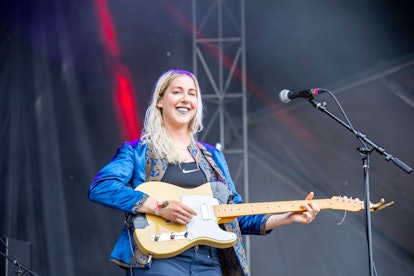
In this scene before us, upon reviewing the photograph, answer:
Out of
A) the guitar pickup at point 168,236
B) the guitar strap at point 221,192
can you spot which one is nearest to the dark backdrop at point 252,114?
the guitar strap at point 221,192

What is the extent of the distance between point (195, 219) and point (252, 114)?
11.2 feet

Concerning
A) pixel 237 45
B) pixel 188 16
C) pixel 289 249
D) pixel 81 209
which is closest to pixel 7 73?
pixel 81 209

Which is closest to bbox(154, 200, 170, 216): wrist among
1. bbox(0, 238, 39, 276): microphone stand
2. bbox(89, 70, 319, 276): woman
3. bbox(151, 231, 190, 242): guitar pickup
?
bbox(89, 70, 319, 276): woman

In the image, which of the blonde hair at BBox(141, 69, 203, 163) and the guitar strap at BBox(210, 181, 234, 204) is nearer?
the guitar strap at BBox(210, 181, 234, 204)

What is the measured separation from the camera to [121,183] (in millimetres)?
3232

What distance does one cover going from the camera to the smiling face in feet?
11.6

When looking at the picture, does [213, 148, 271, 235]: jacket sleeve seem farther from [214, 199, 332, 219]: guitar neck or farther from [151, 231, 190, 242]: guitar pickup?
[151, 231, 190, 242]: guitar pickup

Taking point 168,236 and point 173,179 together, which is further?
point 173,179

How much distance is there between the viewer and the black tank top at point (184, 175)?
3.32 m

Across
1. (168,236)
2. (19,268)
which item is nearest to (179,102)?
(168,236)

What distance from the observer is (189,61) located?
20.9 ft

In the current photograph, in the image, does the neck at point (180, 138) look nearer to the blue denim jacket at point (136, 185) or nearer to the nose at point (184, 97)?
the blue denim jacket at point (136, 185)

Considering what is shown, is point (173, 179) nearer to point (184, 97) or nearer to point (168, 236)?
point (168, 236)

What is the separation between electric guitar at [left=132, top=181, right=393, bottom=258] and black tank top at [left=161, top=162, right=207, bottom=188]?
50 mm
